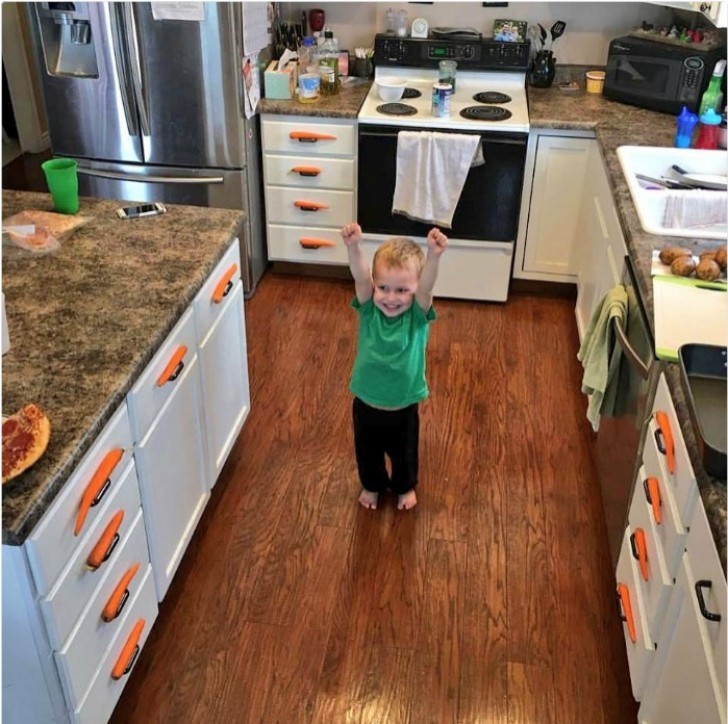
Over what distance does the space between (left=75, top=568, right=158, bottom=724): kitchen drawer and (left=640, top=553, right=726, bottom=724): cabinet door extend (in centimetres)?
116

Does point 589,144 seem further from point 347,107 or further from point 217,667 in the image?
point 217,667

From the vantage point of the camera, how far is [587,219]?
3.39 m

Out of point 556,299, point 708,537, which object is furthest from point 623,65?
point 708,537

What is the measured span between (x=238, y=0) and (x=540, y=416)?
1948 mm

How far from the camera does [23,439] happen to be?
145 centimetres

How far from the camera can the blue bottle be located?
302cm

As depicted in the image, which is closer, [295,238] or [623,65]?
[623,65]

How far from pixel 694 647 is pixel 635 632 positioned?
38 centimetres

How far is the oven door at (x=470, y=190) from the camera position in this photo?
11.0 feet

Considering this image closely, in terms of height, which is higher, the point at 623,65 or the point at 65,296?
the point at 623,65

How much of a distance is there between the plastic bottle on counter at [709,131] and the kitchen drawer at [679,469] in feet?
4.99

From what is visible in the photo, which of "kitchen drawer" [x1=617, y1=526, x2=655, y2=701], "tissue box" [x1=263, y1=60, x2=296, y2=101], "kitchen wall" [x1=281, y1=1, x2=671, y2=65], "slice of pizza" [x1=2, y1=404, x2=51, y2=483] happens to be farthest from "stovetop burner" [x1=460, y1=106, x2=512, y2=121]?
"slice of pizza" [x1=2, y1=404, x2=51, y2=483]

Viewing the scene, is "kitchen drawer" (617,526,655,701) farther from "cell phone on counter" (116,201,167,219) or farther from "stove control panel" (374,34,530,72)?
"stove control panel" (374,34,530,72)

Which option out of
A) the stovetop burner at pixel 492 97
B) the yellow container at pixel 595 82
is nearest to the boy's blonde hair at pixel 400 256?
the stovetop burner at pixel 492 97
